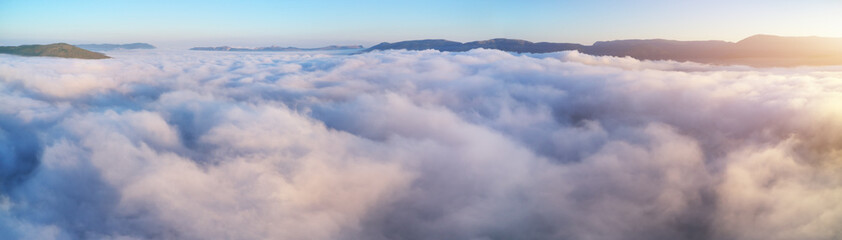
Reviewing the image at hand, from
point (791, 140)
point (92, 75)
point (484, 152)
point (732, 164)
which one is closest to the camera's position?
point (791, 140)

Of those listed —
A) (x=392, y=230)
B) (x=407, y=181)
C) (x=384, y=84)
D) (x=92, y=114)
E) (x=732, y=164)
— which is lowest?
(x=392, y=230)

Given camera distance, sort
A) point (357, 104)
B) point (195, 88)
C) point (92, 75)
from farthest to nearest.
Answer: point (92, 75)
point (195, 88)
point (357, 104)

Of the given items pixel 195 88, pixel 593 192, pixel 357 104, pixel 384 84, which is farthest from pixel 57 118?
pixel 593 192

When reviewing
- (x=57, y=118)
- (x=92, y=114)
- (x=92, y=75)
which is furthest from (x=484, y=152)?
(x=92, y=75)

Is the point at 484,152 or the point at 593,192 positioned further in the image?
the point at 484,152

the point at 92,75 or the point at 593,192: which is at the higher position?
the point at 92,75

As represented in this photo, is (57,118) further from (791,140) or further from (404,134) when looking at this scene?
(791,140)
